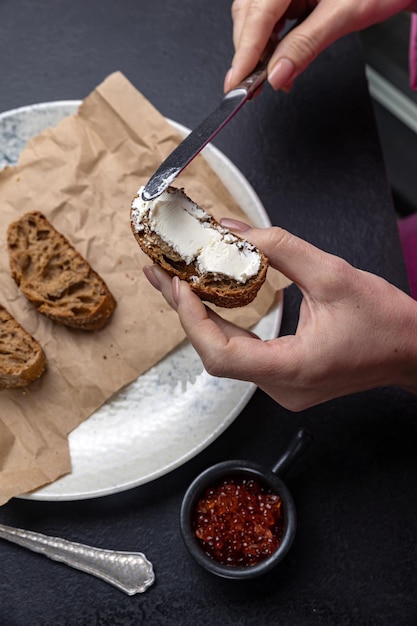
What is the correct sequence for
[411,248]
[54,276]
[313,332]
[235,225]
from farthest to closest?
[411,248] < [54,276] < [235,225] < [313,332]

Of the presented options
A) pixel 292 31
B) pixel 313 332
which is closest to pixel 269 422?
pixel 313 332

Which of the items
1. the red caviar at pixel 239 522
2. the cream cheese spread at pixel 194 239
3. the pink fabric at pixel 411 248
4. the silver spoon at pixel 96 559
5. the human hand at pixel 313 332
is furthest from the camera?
the pink fabric at pixel 411 248

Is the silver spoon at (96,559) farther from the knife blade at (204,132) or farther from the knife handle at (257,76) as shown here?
the knife handle at (257,76)

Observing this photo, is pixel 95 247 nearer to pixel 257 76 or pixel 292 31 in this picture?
pixel 257 76

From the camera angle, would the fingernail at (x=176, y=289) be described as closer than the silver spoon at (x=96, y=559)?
Yes

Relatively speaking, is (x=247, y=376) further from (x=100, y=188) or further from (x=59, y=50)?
(x=59, y=50)

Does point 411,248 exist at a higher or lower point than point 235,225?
lower

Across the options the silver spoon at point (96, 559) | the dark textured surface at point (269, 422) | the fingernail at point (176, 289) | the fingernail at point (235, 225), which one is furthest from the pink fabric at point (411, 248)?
the silver spoon at point (96, 559)
